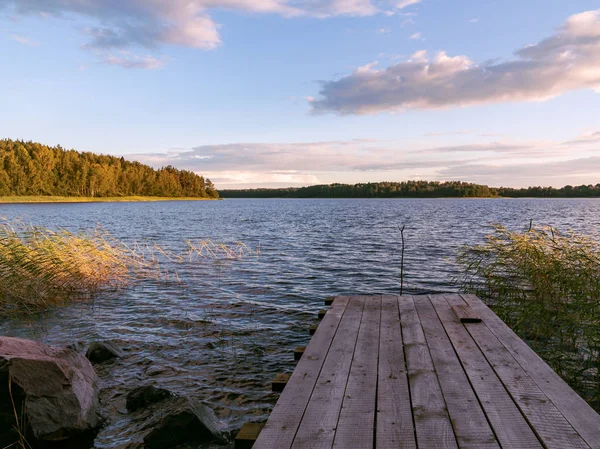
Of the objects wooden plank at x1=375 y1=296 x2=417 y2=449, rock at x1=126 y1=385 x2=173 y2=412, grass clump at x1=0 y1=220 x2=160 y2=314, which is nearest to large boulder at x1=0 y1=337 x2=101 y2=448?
rock at x1=126 y1=385 x2=173 y2=412

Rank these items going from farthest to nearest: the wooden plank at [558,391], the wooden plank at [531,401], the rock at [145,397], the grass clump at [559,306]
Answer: the grass clump at [559,306] → the rock at [145,397] → the wooden plank at [558,391] → the wooden plank at [531,401]

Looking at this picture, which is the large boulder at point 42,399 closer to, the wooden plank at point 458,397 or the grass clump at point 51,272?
the wooden plank at point 458,397

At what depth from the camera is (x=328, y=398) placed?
4160 millimetres

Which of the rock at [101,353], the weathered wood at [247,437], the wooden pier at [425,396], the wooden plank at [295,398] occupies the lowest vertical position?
the rock at [101,353]

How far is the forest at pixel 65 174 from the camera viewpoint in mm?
102812

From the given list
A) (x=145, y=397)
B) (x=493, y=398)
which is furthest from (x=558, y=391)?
(x=145, y=397)

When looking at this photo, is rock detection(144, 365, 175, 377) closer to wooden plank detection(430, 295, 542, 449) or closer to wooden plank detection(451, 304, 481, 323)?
wooden plank detection(430, 295, 542, 449)

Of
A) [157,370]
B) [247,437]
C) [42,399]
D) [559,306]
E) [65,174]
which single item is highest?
[65,174]

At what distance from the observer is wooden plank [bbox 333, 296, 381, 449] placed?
3.43 meters

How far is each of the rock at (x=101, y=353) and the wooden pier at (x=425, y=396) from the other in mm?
4749

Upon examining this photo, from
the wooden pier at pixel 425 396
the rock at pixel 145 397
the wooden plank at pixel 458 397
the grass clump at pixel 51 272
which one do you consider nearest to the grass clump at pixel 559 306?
the wooden pier at pixel 425 396

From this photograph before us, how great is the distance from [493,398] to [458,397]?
1.09 ft

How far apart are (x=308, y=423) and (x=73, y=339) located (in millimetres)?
8278

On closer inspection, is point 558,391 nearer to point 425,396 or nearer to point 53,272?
point 425,396
